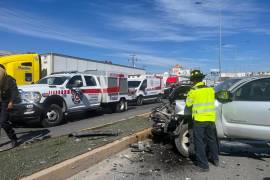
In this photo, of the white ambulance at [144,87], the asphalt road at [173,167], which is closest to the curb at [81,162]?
the asphalt road at [173,167]

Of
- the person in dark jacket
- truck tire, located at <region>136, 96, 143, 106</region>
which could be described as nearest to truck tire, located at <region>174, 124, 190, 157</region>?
the person in dark jacket

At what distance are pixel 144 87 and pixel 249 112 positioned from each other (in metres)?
16.4

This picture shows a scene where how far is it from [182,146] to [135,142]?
1.73 m

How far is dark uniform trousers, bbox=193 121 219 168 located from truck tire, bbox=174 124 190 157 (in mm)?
622

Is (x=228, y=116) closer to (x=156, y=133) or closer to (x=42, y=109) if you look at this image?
(x=156, y=133)

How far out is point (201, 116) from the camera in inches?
251

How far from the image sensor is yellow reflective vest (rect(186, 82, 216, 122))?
251 inches

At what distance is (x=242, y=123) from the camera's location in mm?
6980

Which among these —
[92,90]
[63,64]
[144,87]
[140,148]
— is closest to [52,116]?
[92,90]

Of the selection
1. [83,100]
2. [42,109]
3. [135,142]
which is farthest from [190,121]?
[83,100]

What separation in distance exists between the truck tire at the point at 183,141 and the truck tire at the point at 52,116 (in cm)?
634

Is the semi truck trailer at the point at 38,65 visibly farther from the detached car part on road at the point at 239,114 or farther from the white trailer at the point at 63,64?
the detached car part on road at the point at 239,114

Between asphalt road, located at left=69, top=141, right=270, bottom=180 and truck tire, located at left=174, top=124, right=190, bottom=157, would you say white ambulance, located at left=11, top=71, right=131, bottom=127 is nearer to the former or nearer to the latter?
asphalt road, located at left=69, top=141, right=270, bottom=180

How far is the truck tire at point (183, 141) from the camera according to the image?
7.26 m
